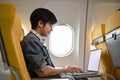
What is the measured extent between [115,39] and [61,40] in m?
1.64

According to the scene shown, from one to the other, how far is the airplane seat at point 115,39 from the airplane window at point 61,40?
1.17 metres

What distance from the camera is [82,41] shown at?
4.04 m

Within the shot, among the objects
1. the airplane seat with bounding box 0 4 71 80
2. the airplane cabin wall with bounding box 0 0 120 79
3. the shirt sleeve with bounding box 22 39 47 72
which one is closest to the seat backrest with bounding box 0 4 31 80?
the airplane seat with bounding box 0 4 71 80

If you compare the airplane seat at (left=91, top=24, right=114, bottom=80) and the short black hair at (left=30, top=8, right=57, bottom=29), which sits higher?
the short black hair at (left=30, top=8, right=57, bottom=29)

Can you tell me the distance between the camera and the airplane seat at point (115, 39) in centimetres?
256

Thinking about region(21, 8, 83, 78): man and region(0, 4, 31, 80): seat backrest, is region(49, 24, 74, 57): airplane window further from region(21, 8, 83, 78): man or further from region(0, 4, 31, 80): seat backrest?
region(0, 4, 31, 80): seat backrest

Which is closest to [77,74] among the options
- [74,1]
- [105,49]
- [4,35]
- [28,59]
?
[28,59]

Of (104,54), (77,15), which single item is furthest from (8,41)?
(77,15)

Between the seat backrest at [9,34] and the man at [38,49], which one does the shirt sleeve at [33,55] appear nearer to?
the man at [38,49]

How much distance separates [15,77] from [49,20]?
2.93 feet

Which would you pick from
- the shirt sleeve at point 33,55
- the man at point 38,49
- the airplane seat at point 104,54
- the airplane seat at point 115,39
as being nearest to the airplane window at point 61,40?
the airplane seat at point 104,54

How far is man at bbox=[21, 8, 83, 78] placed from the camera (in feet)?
7.29

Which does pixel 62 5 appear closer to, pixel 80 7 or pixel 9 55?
pixel 80 7

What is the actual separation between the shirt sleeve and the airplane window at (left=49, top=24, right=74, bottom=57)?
5.69 feet
